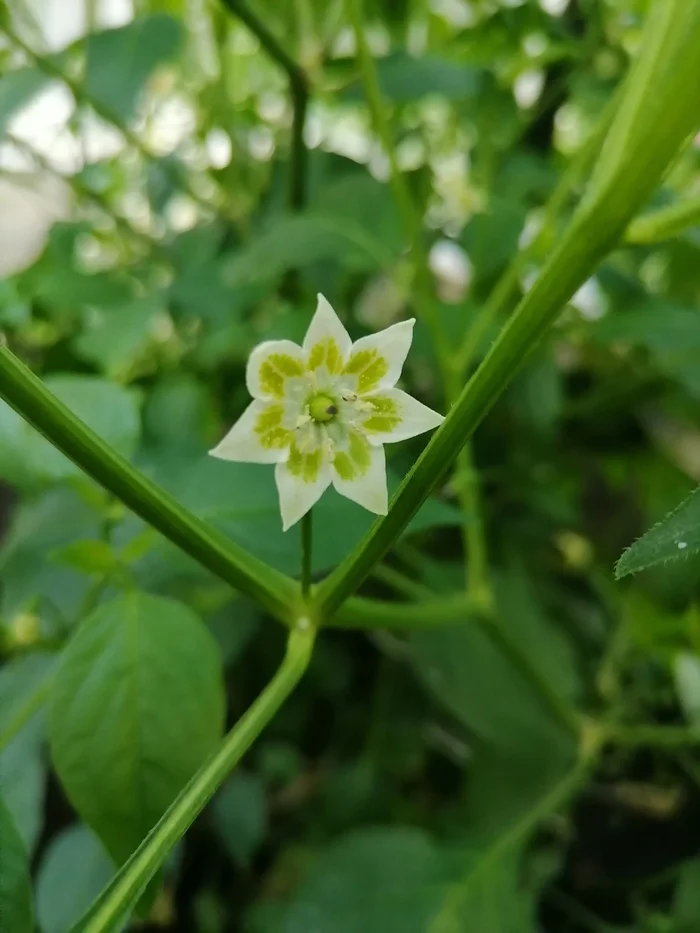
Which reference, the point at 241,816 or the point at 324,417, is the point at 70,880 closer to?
the point at 241,816

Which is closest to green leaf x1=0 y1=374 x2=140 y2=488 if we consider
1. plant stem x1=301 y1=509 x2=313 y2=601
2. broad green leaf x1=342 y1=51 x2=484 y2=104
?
plant stem x1=301 y1=509 x2=313 y2=601

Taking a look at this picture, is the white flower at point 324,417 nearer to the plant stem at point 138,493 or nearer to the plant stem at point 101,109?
the plant stem at point 138,493

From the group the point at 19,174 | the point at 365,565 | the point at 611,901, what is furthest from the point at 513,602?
the point at 19,174

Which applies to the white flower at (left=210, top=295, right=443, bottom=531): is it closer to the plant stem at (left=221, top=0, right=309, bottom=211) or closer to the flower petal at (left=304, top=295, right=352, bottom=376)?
the flower petal at (left=304, top=295, right=352, bottom=376)

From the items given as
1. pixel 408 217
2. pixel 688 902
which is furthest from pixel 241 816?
pixel 408 217

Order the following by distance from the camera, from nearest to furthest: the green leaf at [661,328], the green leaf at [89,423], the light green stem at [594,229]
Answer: the light green stem at [594,229] < the green leaf at [89,423] < the green leaf at [661,328]

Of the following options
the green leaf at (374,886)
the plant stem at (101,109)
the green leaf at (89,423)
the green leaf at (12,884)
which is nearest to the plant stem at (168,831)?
the green leaf at (12,884)

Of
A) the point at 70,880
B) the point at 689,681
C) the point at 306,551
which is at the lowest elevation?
the point at 70,880
